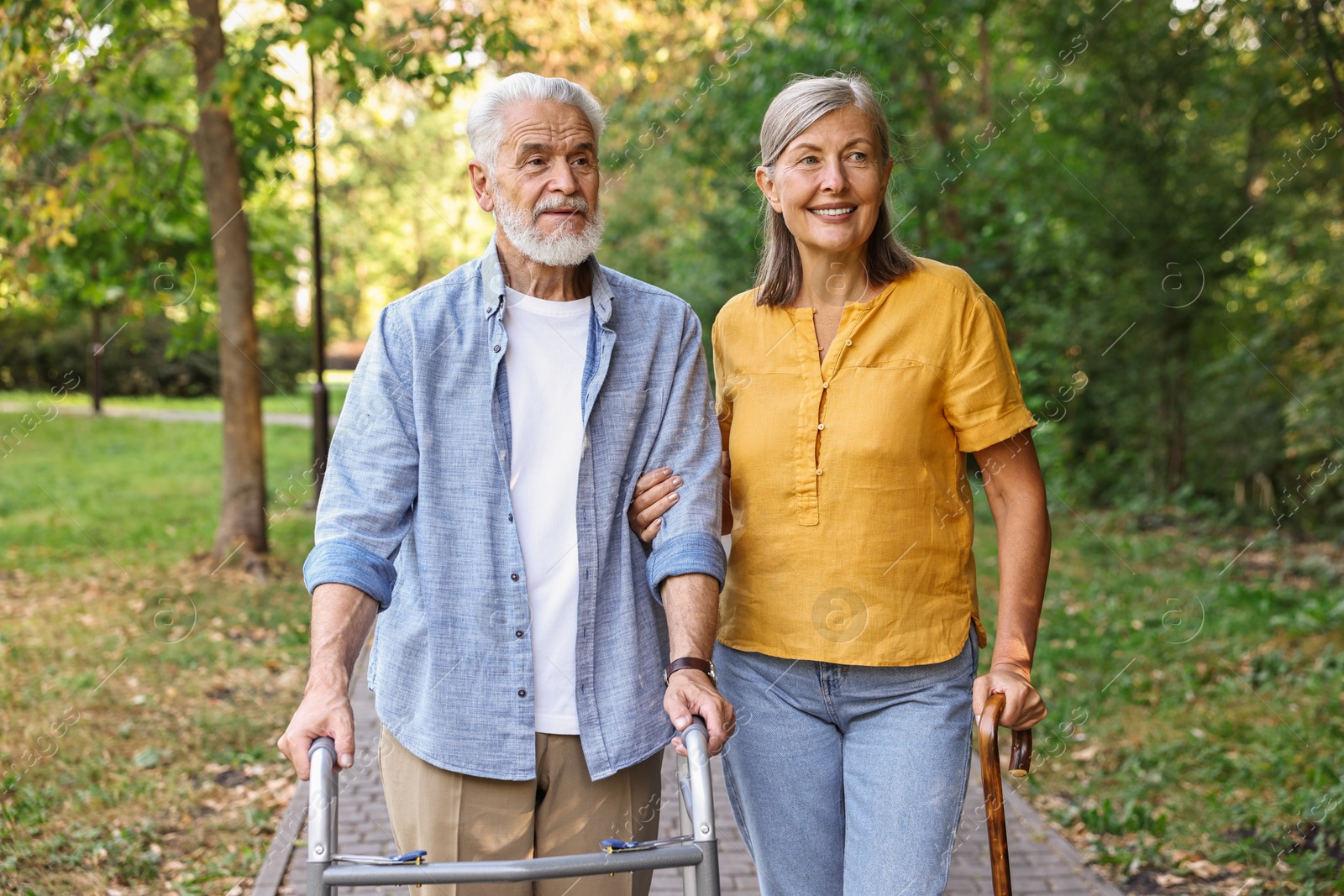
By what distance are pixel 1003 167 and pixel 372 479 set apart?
10.5 metres

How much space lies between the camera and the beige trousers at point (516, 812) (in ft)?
8.17

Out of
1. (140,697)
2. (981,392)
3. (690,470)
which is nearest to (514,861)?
(690,470)

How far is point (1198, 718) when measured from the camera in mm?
6609

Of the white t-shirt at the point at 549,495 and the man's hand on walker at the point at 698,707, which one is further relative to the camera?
the white t-shirt at the point at 549,495

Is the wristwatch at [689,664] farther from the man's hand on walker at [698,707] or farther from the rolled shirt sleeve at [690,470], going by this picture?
the rolled shirt sleeve at [690,470]

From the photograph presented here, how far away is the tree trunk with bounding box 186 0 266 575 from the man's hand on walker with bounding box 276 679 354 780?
7947 mm

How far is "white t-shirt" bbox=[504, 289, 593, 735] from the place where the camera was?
2.49 m

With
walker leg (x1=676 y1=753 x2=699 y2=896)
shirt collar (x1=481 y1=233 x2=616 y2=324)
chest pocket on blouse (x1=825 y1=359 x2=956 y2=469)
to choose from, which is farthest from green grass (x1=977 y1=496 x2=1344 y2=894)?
shirt collar (x1=481 y1=233 x2=616 y2=324)

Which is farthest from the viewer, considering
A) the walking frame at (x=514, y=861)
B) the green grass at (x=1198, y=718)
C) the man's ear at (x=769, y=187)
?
the green grass at (x=1198, y=718)

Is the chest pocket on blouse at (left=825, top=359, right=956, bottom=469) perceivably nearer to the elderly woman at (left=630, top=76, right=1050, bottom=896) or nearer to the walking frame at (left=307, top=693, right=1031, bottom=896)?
the elderly woman at (left=630, top=76, right=1050, bottom=896)

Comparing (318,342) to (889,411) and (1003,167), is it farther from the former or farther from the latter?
(889,411)

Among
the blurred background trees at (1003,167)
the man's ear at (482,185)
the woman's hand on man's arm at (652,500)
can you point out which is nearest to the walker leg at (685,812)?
the woman's hand on man's arm at (652,500)

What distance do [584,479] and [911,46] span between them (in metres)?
9.05

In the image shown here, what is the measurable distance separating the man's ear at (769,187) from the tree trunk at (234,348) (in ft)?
25.4
